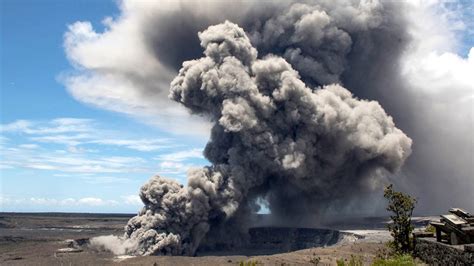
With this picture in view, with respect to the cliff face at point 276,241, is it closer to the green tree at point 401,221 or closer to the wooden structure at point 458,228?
the green tree at point 401,221

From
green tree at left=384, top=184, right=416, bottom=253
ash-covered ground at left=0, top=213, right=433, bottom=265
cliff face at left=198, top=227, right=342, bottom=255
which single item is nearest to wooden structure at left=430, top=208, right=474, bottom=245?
green tree at left=384, top=184, right=416, bottom=253

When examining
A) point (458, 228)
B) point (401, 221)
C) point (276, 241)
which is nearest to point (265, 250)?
point (276, 241)

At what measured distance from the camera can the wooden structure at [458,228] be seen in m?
20.7

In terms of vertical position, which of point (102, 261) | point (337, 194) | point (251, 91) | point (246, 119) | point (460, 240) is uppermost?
point (251, 91)

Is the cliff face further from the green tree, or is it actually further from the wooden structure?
the wooden structure

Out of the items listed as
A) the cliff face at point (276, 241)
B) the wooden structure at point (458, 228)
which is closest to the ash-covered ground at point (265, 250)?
the cliff face at point (276, 241)

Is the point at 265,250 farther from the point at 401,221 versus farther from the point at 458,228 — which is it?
the point at 458,228

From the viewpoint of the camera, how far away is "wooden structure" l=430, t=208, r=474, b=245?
68.0 ft

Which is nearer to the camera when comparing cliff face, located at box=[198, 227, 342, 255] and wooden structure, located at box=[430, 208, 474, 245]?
wooden structure, located at box=[430, 208, 474, 245]

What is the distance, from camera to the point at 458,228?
21.0m

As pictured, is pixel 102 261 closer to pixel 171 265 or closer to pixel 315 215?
pixel 171 265

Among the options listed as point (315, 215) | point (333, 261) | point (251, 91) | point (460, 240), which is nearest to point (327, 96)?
point (251, 91)

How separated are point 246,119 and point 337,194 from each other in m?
27.2

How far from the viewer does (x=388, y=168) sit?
84.3 meters
